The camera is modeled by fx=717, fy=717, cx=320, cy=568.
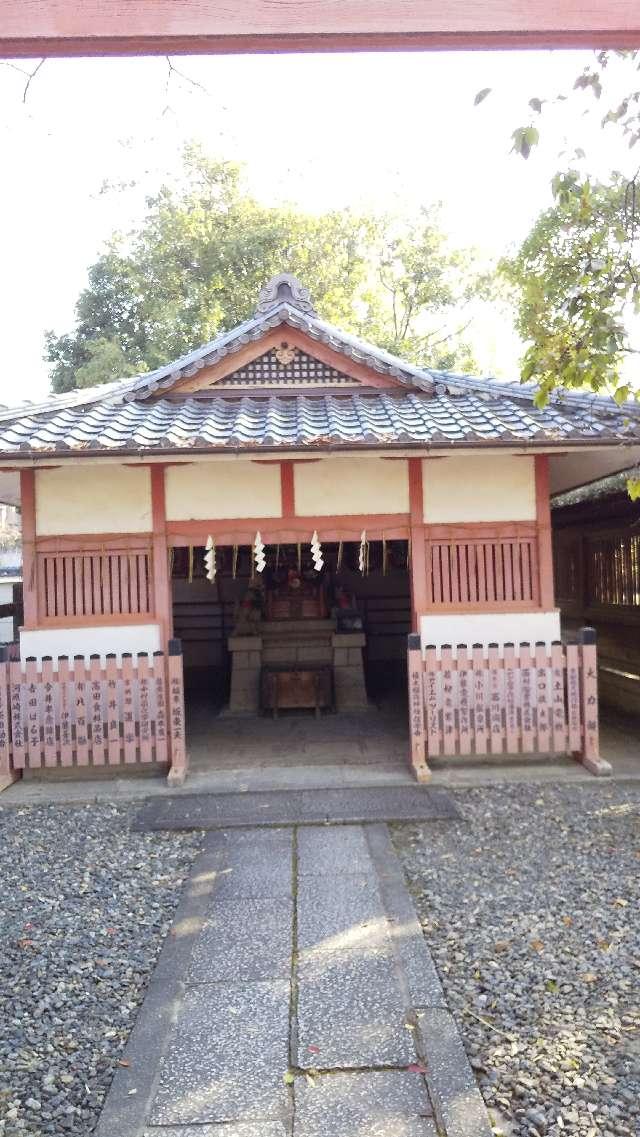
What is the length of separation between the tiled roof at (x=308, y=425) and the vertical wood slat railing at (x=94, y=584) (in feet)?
4.03

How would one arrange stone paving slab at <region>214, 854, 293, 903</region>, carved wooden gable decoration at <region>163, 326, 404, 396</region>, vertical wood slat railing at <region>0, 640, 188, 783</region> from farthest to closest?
carved wooden gable decoration at <region>163, 326, 404, 396</region> → vertical wood slat railing at <region>0, 640, 188, 783</region> → stone paving slab at <region>214, 854, 293, 903</region>

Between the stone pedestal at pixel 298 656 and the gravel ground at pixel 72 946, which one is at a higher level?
the stone pedestal at pixel 298 656

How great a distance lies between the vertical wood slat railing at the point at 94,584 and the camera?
722cm

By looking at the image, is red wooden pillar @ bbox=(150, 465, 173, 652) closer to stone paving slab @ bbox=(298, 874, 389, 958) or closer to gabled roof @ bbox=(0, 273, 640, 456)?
gabled roof @ bbox=(0, 273, 640, 456)

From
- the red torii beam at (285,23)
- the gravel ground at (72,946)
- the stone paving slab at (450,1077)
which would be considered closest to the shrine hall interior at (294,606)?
the gravel ground at (72,946)

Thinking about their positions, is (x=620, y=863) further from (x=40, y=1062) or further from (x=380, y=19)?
(x=380, y=19)

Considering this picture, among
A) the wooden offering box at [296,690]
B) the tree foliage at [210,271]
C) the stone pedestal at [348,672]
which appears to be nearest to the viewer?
the wooden offering box at [296,690]

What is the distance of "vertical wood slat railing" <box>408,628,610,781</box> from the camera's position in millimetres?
6820

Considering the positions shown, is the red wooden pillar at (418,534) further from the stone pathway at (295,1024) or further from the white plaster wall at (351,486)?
the stone pathway at (295,1024)

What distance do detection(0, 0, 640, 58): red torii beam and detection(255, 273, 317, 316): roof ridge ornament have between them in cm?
648

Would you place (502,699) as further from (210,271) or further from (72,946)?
(210,271)

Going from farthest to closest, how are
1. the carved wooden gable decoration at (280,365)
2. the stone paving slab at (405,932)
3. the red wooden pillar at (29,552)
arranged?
1. the carved wooden gable decoration at (280,365)
2. the red wooden pillar at (29,552)
3. the stone paving slab at (405,932)

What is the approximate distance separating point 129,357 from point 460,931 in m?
21.6

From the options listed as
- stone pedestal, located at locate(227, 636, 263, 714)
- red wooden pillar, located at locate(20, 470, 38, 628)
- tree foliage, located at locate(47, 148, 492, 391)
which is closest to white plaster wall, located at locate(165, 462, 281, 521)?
red wooden pillar, located at locate(20, 470, 38, 628)
